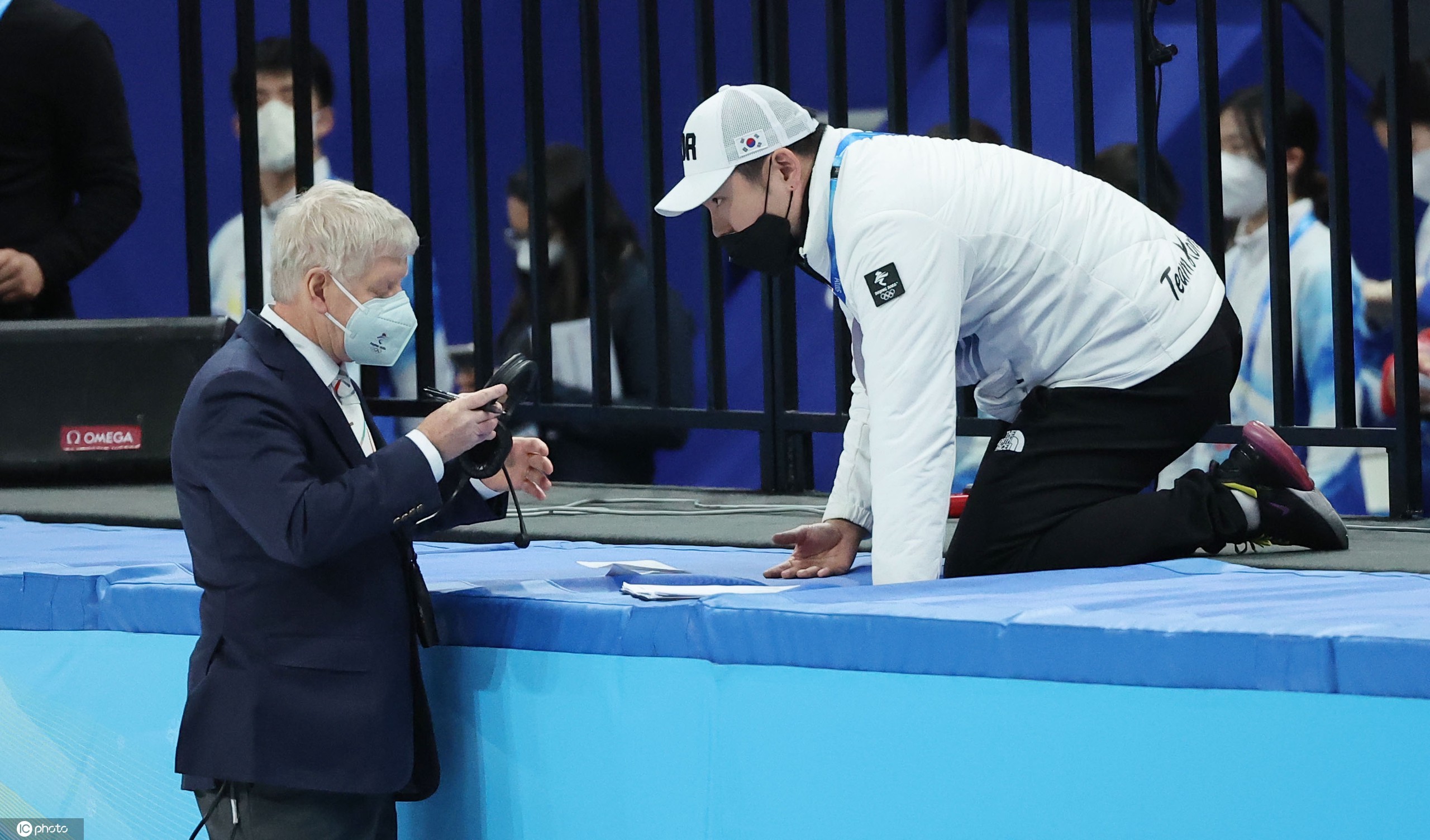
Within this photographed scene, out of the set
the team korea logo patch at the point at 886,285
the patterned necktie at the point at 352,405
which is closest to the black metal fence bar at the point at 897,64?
the team korea logo patch at the point at 886,285

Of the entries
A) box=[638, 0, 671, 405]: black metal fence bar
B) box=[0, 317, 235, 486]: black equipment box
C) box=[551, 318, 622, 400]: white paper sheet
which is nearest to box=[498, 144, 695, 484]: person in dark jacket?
box=[551, 318, 622, 400]: white paper sheet

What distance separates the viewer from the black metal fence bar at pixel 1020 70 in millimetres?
3832

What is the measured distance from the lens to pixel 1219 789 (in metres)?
1.75

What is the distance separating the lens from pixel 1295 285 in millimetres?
4531

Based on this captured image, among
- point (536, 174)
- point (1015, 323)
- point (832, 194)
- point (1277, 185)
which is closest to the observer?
point (832, 194)

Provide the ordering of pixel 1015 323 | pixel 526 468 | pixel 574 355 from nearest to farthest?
pixel 526 468, pixel 1015 323, pixel 574 355

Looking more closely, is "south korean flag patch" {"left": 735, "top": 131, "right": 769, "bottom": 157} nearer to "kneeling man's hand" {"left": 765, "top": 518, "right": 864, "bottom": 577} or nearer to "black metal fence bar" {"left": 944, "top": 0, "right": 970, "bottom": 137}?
"kneeling man's hand" {"left": 765, "top": 518, "right": 864, "bottom": 577}

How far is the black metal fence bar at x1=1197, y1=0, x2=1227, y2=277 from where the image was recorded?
3.64 metres

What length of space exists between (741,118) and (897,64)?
1637 mm

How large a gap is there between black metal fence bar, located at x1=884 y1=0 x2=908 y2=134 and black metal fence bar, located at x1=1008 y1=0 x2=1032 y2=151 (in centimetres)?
27

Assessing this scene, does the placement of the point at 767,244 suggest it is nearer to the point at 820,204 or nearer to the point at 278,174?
the point at 820,204

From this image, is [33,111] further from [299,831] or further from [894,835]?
[894,835]

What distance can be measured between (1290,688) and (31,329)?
3176mm

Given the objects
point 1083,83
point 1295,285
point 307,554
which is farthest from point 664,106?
point 307,554
